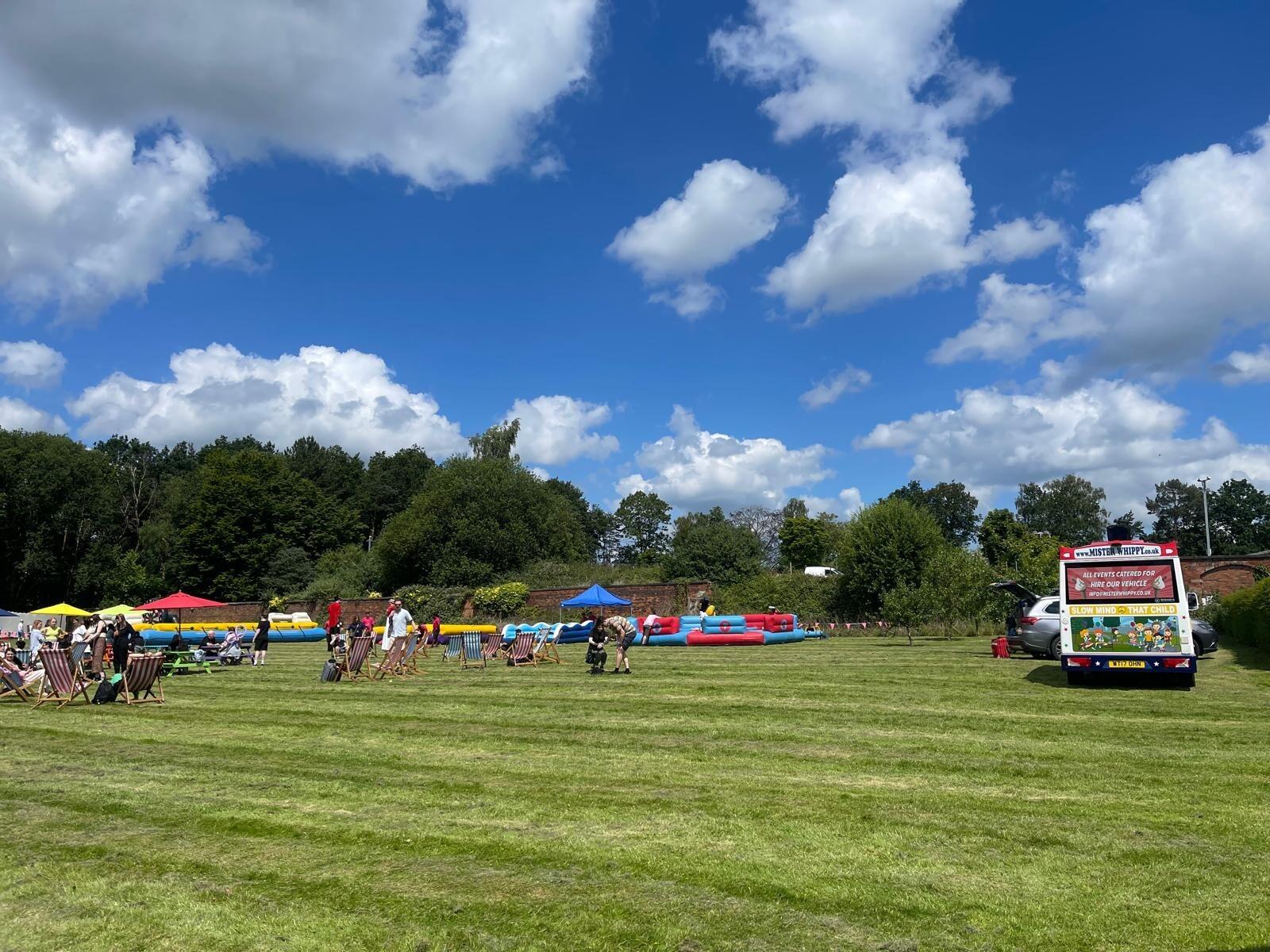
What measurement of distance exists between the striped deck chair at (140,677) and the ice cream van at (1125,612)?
14586 millimetres

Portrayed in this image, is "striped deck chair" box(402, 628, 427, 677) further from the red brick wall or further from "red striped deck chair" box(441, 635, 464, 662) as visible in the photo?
the red brick wall

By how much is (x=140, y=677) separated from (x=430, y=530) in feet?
122

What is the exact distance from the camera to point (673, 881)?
5.17m

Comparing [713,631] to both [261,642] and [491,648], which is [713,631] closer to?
[491,648]

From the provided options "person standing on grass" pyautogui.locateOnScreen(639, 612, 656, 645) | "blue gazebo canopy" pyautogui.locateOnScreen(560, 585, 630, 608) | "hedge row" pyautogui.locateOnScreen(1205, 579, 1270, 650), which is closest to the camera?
"hedge row" pyautogui.locateOnScreen(1205, 579, 1270, 650)

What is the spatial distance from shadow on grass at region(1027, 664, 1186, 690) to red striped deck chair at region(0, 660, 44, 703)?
16.7 metres

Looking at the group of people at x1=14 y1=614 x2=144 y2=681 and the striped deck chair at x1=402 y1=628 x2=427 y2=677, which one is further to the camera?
the striped deck chair at x1=402 y1=628 x2=427 y2=677

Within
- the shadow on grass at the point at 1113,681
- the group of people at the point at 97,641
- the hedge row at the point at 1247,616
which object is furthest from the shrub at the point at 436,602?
the shadow on grass at the point at 1113,681

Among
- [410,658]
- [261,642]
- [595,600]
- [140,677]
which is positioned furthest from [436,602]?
[140,677]

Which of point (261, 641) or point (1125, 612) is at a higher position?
point (1125, 612)

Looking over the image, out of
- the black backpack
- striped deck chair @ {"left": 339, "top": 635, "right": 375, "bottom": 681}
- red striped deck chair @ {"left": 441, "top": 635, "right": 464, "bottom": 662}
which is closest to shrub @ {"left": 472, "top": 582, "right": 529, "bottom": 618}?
red striped deck chair @ {"left": 441, "top": 635, "right": 464, "bottom": 662}

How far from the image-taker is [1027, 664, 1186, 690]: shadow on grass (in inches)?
602

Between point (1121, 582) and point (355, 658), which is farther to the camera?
point (355, 658)

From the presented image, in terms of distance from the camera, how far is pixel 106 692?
15273 millimetres
